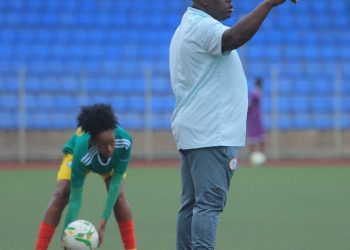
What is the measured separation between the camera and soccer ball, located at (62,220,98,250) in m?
7.11

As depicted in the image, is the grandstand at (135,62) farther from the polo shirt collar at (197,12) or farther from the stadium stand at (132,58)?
the polo shirt collar at (197,12)

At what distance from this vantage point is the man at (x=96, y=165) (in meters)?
7.20

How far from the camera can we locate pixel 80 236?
7.10 m

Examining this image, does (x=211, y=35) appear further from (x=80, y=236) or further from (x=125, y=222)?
(x=125, y=222)

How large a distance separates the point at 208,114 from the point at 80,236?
1698 millimetres

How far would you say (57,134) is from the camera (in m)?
22.3

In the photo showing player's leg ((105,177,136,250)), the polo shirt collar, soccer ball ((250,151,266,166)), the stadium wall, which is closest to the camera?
the polo shirt collar

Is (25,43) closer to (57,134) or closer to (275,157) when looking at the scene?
(57,134)

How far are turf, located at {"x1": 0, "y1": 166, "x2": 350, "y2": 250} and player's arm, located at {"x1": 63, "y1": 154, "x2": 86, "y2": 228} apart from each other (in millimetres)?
1514

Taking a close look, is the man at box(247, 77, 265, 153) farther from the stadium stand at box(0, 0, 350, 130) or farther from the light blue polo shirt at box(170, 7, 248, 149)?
the light blue polo shirt at box(170, 7, 248, 149)

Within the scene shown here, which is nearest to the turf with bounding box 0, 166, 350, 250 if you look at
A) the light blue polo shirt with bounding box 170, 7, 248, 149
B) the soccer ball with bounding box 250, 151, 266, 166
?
the soccer ball with bounding box 250, 151, 266, 166

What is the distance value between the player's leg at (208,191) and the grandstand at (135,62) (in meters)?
16.5

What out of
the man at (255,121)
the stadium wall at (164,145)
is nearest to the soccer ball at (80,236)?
the man at (255,121)

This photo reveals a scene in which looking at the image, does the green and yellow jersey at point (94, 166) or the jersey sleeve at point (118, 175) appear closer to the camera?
the green and yellow jersey at point (94, 166)
